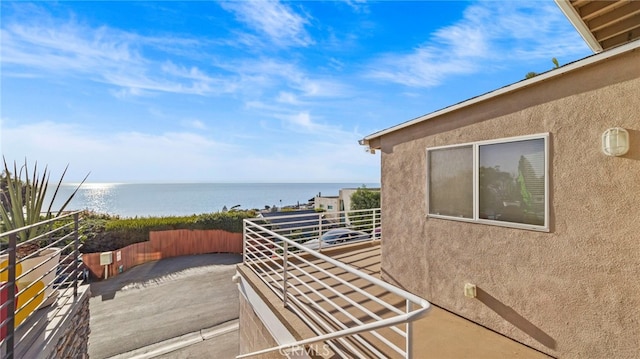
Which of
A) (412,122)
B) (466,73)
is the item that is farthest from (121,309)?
(466,73)

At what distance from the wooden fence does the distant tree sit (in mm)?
7931

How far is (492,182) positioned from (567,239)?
0.98 metres

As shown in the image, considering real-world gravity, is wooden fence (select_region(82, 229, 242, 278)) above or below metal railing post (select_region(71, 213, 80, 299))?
below

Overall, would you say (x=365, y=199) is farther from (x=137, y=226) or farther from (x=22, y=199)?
(x=22, y=199)

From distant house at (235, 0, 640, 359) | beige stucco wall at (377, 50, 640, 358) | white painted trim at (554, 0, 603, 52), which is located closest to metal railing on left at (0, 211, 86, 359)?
distant house at (235, 0, 640, 359)

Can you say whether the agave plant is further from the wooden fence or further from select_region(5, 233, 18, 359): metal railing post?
the wooden fence

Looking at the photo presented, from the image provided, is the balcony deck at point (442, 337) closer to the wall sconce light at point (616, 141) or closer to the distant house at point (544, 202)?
the distant house at point (544, 202)

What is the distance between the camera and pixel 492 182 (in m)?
3.52

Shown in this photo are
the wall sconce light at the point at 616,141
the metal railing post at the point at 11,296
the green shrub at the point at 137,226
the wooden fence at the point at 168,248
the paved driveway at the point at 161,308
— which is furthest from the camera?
the green shrub at the point at 137,226

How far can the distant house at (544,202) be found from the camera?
98.6 inches

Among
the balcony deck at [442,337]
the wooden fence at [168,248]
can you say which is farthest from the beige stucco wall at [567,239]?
the wooden fence at [168,248]

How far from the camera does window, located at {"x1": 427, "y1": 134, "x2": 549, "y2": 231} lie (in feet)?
10.2

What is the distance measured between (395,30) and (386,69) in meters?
1.45

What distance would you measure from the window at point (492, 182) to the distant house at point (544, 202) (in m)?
0.01
